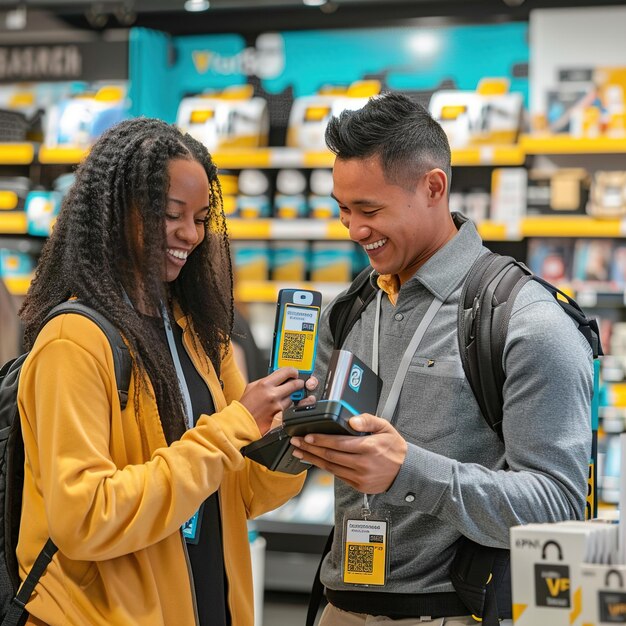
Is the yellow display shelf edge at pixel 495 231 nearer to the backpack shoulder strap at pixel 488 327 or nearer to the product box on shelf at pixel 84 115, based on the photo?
the product box on shelf at pixel 84 115

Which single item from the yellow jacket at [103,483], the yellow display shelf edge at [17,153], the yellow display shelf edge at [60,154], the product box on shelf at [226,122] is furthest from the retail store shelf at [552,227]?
the yellow jacket at [103,483]

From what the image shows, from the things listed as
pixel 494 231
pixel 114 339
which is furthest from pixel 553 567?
pixel 494 231

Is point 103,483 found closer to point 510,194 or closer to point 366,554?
point 366,554

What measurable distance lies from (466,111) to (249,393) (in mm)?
3440

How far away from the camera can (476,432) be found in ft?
6.56

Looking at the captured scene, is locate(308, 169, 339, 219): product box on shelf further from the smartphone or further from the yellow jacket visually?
the yellow jacket

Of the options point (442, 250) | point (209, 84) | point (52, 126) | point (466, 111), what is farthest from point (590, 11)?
point (442, 250)

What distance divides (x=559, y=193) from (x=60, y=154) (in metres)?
2.72

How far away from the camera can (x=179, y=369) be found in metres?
2.02

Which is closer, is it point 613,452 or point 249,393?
point 249,393

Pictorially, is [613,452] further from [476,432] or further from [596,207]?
[476,432]

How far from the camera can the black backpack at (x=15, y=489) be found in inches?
70.9

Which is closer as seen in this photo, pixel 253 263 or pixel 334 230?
pixel 334 230

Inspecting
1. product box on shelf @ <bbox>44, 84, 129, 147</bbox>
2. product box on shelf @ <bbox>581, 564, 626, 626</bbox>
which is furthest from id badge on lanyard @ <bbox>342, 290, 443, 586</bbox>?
product box on shelf @ <bbox>44, 84, 129, 147</bbox>
